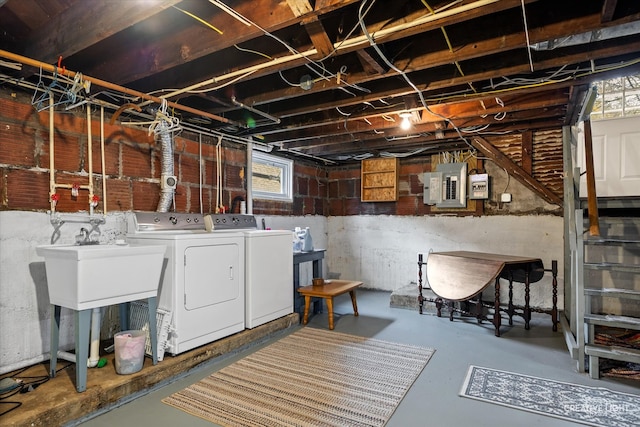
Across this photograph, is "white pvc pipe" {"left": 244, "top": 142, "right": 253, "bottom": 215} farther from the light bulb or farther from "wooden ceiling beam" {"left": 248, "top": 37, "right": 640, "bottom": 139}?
the light bulb

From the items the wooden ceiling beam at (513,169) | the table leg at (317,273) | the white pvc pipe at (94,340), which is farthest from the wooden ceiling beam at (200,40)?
the wooden ceiling beam at (513,169)

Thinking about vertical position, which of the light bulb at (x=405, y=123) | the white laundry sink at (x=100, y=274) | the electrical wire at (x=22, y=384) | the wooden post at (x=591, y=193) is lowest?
the electrical wire at (x=22, y=384)

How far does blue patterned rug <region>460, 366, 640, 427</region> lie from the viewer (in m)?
2.02

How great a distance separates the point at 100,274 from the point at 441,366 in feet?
8.07

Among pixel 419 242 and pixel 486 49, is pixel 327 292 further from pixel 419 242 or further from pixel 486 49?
pixel 486 49

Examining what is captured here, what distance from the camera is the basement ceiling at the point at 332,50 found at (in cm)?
179

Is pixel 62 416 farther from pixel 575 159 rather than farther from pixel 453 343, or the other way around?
pixel 575 159

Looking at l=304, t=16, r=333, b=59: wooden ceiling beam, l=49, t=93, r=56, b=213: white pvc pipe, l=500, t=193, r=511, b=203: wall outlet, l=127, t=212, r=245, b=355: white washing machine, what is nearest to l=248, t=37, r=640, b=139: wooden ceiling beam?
l=304, t=16, r=333, b=59: wooden ceiling beam

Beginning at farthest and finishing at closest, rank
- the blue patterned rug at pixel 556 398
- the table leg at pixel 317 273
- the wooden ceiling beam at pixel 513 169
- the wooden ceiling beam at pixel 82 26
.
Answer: the table leg at pixel 317 273
the wooden ceiling beam at pixel 513 169
the blue patterned rug at pixel 556 398
the wooden ceiling beam at pixel 82 26

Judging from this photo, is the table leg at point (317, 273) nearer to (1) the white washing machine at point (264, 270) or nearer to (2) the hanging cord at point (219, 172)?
(1) the white washing machine at point (264, 270)

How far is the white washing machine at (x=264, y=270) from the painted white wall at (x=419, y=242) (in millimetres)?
2148

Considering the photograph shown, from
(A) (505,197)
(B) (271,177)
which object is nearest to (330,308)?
(B) (271,177)

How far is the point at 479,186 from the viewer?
457cm

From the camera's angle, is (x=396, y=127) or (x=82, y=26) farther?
(x=396, y=127)
